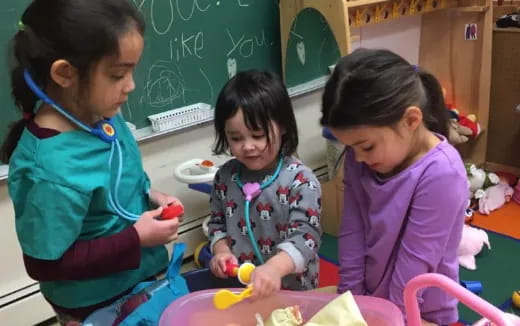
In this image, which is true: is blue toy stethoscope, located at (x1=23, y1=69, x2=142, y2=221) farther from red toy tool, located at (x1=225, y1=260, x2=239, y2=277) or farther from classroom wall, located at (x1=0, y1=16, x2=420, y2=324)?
classroom wall, located at (x1=0, y1=16, x2=420, y2=324)

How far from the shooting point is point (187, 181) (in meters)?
1.79

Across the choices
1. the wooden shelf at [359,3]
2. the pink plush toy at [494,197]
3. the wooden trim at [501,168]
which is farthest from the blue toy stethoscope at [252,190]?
the wooden trim at [501,168]

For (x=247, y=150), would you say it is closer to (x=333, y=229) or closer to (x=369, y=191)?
(x=369, y=191)

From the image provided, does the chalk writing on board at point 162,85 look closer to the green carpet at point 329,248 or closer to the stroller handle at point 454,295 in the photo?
the green carpet at point 329,248

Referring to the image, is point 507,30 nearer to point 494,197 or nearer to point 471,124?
point 471,124

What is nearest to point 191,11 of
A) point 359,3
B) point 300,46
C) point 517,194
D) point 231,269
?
point 300,46

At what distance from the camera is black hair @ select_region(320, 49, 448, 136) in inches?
36.0

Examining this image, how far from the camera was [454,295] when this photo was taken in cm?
70

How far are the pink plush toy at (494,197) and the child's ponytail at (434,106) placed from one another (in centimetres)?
146

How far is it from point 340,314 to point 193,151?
4.06ft

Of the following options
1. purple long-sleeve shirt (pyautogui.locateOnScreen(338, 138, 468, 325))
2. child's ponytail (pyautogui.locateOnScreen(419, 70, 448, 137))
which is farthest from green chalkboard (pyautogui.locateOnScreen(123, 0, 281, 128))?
child's ponytail (pyautogui.locateOnScreen(419, 70, 448, 137))

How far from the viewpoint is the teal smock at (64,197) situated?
2.85ft

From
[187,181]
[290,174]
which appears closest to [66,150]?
[290,174]

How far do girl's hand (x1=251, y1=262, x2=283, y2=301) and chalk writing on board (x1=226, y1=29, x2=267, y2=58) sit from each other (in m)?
1.21
